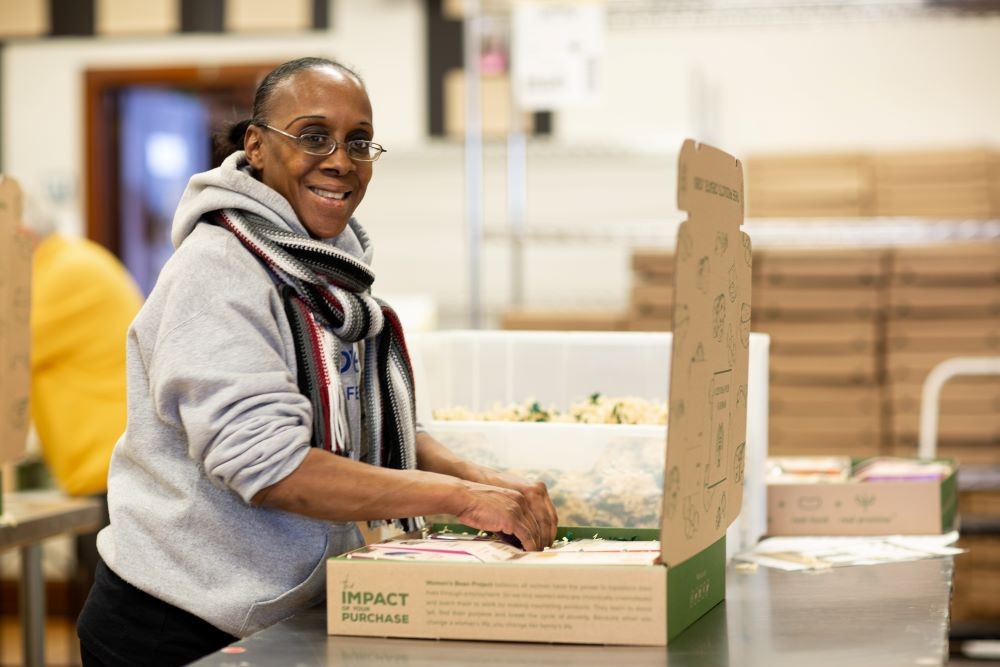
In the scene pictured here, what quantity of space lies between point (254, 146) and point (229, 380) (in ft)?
1.15

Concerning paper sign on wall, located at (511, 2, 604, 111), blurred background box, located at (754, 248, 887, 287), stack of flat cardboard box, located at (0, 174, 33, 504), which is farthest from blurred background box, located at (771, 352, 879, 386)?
stack of flat cardboard box, located at (0, 174, 33, 504)

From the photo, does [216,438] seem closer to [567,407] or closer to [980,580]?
[567,407]

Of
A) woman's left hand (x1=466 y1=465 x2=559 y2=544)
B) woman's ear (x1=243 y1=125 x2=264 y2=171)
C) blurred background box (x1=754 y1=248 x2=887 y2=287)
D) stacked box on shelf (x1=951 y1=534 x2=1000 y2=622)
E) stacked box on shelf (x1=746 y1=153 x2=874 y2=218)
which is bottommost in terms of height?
stacked box on shelf (x1=951 y1=534 x2=1000 y2=622)

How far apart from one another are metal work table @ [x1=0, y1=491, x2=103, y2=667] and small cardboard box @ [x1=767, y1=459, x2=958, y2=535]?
1.41 meters

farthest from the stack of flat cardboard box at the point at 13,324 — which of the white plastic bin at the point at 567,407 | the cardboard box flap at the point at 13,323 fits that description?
the white plastic bin at the point at 567,407

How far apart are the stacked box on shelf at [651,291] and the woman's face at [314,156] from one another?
8.86 feet

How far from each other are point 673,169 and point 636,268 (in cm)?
87

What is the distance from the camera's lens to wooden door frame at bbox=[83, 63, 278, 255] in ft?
17.5

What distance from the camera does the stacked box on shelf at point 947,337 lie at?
13.5 ft

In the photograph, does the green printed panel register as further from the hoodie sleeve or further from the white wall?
the white wall

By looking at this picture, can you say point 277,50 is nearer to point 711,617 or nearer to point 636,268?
point 636,268

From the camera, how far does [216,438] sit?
4.58 feet

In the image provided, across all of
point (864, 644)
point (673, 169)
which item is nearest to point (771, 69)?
point (673, 169)

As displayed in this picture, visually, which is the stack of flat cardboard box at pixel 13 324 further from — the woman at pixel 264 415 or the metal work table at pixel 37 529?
the woman at pixel 264 415
